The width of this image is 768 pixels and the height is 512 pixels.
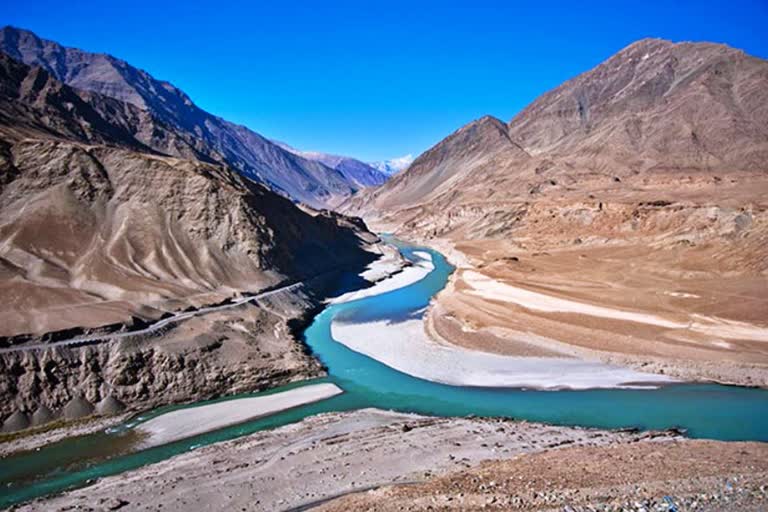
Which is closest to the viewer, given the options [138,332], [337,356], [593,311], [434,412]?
[434,412]

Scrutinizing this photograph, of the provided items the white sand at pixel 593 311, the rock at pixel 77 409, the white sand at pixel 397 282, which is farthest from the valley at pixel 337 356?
the white sand at pixel 397 282

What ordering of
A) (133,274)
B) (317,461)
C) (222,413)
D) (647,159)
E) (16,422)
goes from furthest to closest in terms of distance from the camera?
(647,159) < (133,274) < (222,413) < (16,422) < (317,461)

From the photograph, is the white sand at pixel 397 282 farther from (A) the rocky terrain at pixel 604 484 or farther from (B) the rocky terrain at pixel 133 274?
(A) the rocky terrain at pixel 604 484

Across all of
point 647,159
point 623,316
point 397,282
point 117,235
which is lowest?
point 623,316

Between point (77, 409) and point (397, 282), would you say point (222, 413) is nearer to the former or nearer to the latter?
point (77, 409)

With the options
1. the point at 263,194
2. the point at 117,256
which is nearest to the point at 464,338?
the point at 117,256

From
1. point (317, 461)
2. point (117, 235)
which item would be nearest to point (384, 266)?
point (117, 235)

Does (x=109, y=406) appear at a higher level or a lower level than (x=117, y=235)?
lower
